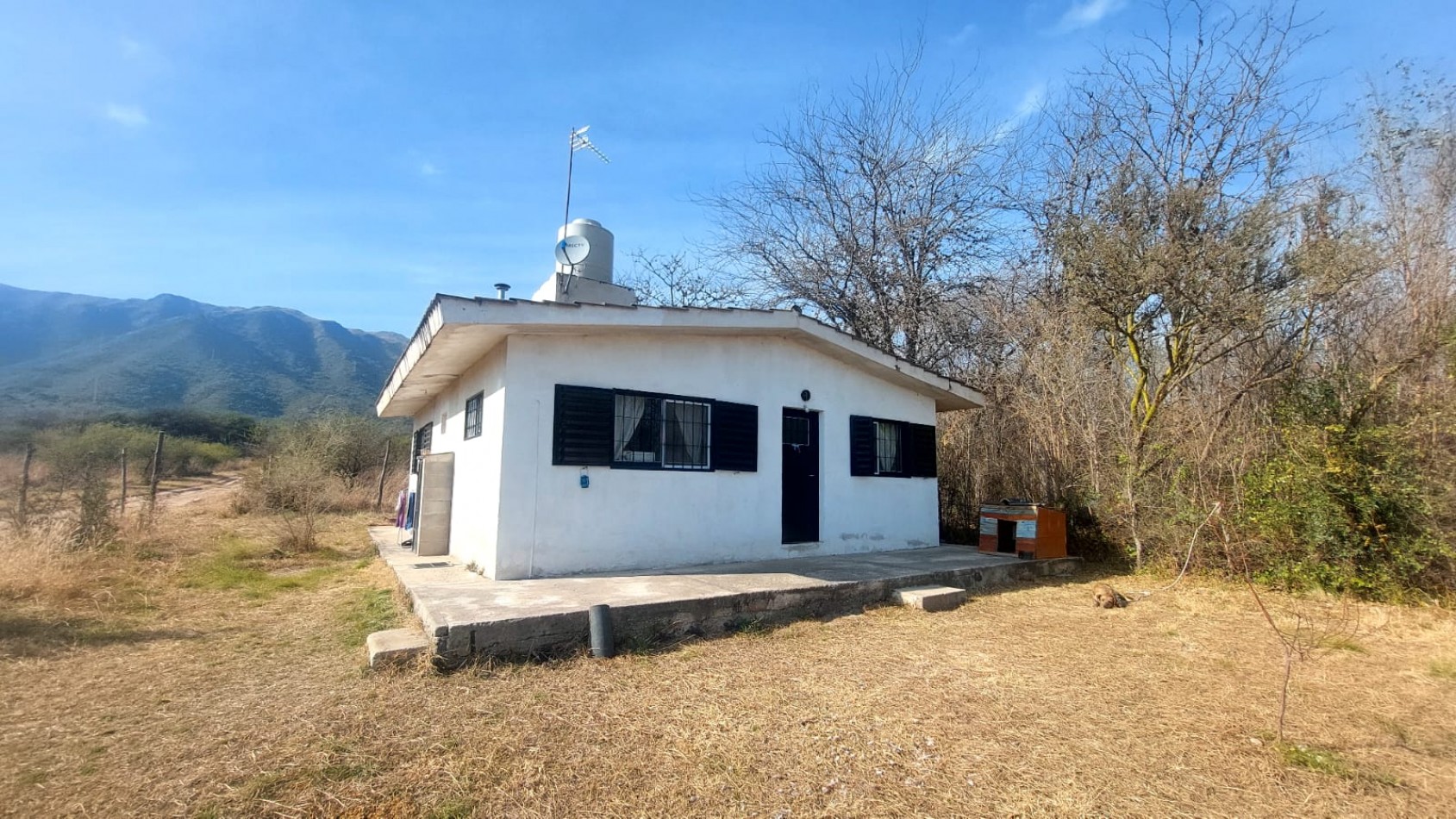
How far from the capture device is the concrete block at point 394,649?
4492 mm

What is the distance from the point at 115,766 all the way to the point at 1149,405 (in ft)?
33.1

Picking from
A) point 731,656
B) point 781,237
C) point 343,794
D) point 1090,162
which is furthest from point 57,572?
point 1090,162

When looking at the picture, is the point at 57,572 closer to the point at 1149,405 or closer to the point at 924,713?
the point at 924,713

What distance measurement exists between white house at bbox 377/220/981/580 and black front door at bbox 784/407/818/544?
19 mm

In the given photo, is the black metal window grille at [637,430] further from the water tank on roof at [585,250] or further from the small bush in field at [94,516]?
the small bush in field at [94,516]

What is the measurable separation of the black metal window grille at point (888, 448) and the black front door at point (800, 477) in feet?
4.09

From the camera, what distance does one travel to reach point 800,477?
905 cm

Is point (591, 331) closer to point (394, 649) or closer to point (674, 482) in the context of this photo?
point (674, 482)

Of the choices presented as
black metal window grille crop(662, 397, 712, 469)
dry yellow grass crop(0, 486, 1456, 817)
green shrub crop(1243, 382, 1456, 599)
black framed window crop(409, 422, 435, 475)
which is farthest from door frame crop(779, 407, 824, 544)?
black framed window crop(409, 422, 435, 475)

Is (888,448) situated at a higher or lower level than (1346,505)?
higher

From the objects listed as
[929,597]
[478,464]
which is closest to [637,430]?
[478,464]

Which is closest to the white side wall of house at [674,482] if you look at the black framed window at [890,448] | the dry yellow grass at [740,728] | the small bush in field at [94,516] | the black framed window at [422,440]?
the black framed window at [890,448]

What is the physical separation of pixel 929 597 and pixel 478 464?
16.4 ft

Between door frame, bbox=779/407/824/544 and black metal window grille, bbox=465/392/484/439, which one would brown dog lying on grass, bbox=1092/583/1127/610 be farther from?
black metal window grille, bbox=465/392/484/439
